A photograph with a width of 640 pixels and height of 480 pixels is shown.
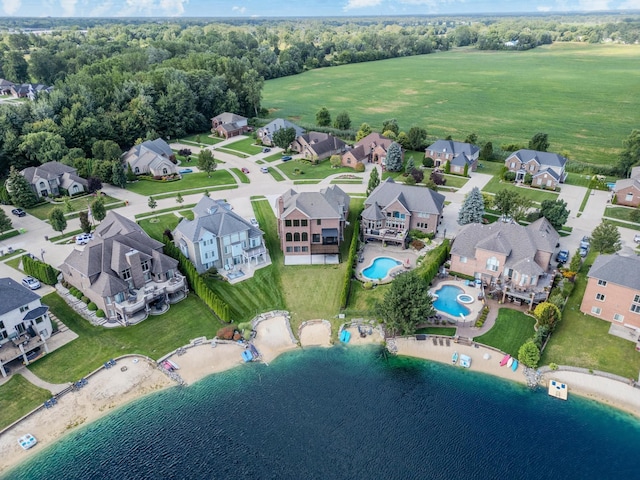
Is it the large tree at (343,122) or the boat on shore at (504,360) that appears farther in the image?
the large tree at (343,122)

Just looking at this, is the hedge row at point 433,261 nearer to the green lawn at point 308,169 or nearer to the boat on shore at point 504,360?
the boat on shore at point 504,360

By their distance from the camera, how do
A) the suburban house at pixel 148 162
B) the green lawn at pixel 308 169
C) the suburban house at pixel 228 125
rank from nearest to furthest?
the suburban house at pixel 148 162
the green lawn at pixel 308 169
the suburban house at pixel 228 125

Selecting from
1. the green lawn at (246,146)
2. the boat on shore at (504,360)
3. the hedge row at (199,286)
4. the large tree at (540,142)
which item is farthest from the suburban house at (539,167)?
the hedge row at (199,286)

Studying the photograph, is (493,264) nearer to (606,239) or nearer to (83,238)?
(606,239)

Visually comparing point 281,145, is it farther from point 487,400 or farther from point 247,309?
point 487,400

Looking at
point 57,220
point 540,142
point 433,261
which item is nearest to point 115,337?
point 57,220

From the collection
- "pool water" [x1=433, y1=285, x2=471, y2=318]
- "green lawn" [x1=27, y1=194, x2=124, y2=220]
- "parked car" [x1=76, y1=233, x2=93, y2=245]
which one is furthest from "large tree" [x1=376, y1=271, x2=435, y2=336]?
"green lawn" [x1=27, y1=194, x2=124, y2=220]

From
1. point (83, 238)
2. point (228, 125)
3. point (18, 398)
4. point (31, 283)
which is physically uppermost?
point (31, 283)

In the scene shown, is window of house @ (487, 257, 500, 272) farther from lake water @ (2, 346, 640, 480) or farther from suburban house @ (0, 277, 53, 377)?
suburban house @ (0, 277, 53, 377)
